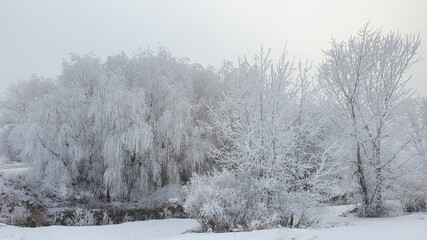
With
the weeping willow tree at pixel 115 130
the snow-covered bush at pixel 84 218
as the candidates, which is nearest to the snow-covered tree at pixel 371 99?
the weeping willow tree at pixel 115 130

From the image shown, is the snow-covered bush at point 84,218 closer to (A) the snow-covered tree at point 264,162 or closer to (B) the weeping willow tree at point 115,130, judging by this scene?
(B) the weeping willow tree at point 115,130

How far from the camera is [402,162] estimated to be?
589 inches

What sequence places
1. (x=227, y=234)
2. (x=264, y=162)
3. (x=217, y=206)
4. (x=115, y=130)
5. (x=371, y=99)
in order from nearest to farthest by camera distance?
(x=227, y=234)
(x=217, y=206)
(x=264, y=162)
(x=371, y=99)
(x=115, y=130)

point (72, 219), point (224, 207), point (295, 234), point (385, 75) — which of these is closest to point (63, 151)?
point (72, 219)

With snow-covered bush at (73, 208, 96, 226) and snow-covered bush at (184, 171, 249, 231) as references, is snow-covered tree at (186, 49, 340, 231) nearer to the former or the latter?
snow-covered bush at (184, 171, 249, 231)

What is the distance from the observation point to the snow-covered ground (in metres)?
8.94

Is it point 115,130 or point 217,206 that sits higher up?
point 115,130

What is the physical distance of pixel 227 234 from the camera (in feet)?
30.6

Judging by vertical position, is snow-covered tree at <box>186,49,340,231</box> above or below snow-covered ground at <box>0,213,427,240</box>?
above

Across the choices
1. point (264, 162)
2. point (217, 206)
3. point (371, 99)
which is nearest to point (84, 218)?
point (217, 206)

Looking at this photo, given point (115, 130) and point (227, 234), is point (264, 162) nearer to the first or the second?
point (227, 234)

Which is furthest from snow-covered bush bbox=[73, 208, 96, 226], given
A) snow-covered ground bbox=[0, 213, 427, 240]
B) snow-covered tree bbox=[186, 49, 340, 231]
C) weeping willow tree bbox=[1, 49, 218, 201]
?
snow-covered tree bbox=[186, 49, 340, 231]

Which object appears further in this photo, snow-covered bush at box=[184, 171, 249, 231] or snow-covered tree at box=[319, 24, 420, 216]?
snow-covered tree at box=[319, 24, 420, 216]

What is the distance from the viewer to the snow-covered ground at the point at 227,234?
352 inches
